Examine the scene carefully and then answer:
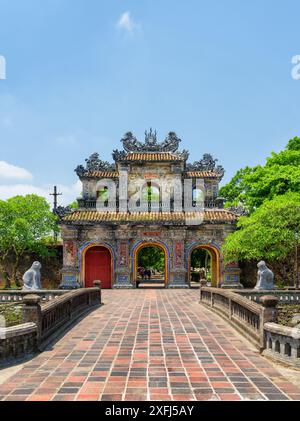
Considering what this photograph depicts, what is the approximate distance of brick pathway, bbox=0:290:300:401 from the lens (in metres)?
5.45

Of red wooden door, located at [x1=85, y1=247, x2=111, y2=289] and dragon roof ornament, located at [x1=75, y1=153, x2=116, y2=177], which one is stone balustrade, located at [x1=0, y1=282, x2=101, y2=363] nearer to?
red wooden door, located at [x1=85, y1=247, x2=111, y2=289]

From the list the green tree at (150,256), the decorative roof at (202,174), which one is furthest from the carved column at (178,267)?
the green tree at (150,256)

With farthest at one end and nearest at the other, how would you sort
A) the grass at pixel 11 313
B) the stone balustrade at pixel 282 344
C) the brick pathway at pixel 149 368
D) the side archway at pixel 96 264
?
the side archway at pixel 96 264, the grass at pixel 11 313, the stone balustrade at pixel 282 344, the brick pathway at pixel 149 368

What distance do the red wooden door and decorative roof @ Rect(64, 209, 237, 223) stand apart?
2178mm

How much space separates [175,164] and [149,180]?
208 centimetres

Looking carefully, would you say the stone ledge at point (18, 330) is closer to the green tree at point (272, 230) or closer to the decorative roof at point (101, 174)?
the green tree at point (272, 230)

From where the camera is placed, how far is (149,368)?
6.68m

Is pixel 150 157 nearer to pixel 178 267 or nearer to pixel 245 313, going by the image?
pixel 178 267

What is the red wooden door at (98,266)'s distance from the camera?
25.7 metres

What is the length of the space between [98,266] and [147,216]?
4629 millimetres

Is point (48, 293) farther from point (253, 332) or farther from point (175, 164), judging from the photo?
point (175, 164)

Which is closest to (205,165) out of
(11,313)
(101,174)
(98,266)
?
(101,174)

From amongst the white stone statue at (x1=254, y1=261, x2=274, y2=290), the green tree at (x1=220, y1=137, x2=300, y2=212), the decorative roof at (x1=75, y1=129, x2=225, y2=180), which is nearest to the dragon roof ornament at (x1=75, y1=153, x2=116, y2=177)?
the decorative roof at (x1=75, y1=129, x2=225, y2=180)

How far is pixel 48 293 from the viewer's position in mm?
15633
